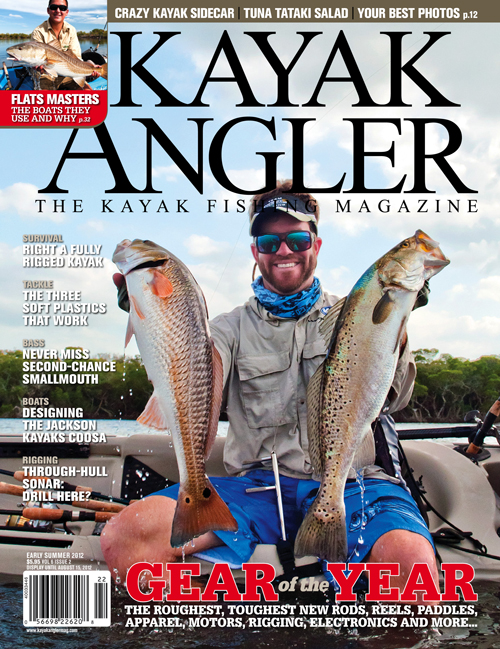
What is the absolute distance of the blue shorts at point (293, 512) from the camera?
9.73ft

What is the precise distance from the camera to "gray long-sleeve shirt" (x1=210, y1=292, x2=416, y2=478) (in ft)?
11.0

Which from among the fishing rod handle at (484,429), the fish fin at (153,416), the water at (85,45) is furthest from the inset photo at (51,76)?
the fishing rod handle at (484,429)

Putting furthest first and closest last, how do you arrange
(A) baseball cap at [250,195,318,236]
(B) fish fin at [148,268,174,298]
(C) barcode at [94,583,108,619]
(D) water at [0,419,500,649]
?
(A) baseball cap at [250,195,318,236] → (D) water at [0,419,500,649] → (C) barcode at [94,583,108,619] → (B) fish fin at [148,268,174,298]

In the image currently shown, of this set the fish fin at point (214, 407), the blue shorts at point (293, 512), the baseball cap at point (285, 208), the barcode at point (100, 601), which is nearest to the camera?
the fish fin at point (214, 407)

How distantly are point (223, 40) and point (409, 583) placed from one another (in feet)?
9.82

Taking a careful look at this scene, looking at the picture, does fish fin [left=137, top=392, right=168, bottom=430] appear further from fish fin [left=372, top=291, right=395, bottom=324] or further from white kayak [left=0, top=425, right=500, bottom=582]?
fish fin [left=372, top=291, right=395, bottom=324]

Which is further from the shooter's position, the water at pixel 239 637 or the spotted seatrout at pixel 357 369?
the water at pixel 239 637

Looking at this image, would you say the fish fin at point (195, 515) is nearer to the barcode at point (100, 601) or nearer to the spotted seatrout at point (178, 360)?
the spotted seatrout at point (178, 360)

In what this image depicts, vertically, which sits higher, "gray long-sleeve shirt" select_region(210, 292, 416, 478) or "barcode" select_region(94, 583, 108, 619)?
"gray long-sleeve shirt" select_region(210, 292, 416, 478)

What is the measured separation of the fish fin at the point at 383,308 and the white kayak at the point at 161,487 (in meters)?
1.48

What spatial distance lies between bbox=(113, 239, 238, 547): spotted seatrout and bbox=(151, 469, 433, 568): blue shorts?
2.37 ft

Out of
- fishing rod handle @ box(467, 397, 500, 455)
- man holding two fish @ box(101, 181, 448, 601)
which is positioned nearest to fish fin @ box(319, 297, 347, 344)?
man holding two fish @ box(101, 181, 448, 601)

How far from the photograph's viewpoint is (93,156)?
3.16 m

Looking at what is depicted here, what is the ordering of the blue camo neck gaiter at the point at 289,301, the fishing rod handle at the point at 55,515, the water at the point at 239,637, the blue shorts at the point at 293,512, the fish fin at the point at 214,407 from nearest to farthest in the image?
1. the fish fin at the point at 214,407
2. the water at the point at 239,637
3. the blue shorts at the point at 293,512
4. the blue camo neck gaiter at the point at 289,301
5. the fishing rod handle at the point at 55,515
